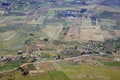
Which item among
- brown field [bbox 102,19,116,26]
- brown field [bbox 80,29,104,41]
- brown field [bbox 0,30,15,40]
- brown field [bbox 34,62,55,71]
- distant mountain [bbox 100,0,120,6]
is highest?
distant mountain [bbox 100,0,120,6]

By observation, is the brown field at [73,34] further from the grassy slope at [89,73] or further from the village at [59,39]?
the grassy slope at [89,73]

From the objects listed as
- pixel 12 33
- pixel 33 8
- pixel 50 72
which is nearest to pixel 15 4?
pixel 33 8

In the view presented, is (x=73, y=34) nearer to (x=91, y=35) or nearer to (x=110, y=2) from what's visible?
(x=91, y=35)

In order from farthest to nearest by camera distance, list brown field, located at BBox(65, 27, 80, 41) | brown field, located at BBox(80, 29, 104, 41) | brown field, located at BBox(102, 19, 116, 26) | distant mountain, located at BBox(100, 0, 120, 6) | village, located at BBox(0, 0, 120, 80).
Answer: distant mountain, located at BBox(100, 0, 120, 6) → brown field, located at BBox(102, 19, 116, 26) → brown field, located at BBox(80, 29, 104, 41) → brown field, located at BBox(65, 27, 80, 41) → village, located at BBox(0, 0, 120, 80)

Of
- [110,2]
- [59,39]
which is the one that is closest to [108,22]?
[110,2]

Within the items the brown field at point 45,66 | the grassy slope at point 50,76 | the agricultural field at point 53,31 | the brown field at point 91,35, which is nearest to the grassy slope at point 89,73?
the grassy slope at point 50,76

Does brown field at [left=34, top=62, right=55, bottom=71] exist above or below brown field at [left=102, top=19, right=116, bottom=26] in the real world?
below

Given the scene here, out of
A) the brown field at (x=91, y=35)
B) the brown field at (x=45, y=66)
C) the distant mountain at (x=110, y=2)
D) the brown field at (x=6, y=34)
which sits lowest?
the brown field at (x=45, y=66)

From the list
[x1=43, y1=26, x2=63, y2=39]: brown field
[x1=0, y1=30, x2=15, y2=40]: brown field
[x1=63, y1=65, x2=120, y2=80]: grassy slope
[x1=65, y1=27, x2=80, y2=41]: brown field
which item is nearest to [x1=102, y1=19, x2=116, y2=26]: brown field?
[x1=65, y1=27, x2=80, y2=41]: brown field

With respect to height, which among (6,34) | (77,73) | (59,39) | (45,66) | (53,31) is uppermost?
(53,31)

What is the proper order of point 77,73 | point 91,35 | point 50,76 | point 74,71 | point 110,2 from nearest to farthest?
point 50,76, point 77,73, point 74,71, point 91,35, point 110,2

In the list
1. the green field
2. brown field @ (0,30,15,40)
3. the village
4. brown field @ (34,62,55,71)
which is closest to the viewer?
the green field

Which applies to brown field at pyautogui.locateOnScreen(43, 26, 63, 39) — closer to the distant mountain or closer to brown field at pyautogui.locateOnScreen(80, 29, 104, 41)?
brown field at pyautogui.locateOnScreen(80, 29, 104, 41)
